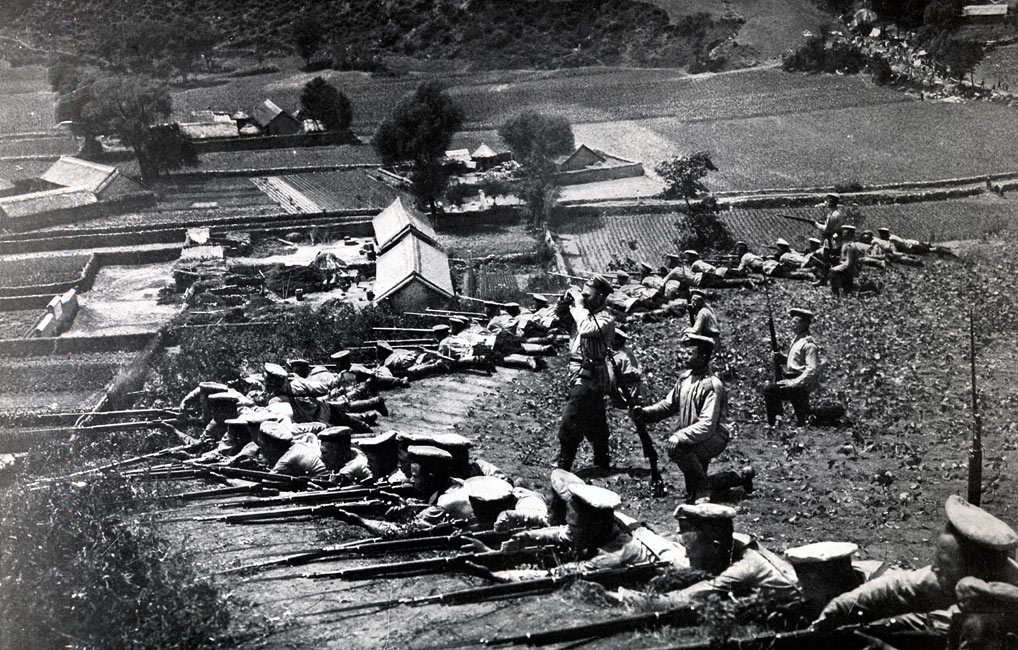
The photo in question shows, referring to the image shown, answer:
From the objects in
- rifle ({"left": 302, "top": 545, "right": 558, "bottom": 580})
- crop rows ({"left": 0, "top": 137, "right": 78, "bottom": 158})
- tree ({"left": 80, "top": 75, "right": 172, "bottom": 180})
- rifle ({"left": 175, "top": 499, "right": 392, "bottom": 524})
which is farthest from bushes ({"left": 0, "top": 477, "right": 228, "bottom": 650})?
crop rows ({"left": 0, "top": 137, "right": 78, "bottom": 158})

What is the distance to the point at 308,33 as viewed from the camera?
73.3 meters

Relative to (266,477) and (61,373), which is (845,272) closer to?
(266,477)

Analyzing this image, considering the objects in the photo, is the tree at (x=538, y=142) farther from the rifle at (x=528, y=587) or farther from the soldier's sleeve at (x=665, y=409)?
the rifle at (x=528, y=587)

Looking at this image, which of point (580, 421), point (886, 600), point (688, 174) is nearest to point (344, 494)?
point (580, 421)

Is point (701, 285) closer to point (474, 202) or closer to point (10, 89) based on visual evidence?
point (474, 202)

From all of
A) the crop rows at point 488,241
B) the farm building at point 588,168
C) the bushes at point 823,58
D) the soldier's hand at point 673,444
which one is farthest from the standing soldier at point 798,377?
the bushes at point 823,58

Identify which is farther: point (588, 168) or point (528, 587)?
point (588, 168)

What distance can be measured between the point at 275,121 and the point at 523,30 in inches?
825

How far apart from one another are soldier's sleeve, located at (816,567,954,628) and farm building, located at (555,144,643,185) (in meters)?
42.6

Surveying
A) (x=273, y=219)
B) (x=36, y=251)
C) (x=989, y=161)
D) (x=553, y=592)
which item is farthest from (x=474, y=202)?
(x=553, y=592)

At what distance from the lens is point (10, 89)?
246 ft

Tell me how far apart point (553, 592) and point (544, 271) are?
28.5 m

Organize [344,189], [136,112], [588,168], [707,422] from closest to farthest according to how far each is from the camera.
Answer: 1. [707,422]
2. [588,168]
3. [344,189]
4. [136,112]

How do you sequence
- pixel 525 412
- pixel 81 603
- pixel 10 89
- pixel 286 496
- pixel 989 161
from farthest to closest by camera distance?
pixel 10 89, pixel 989 161, pixel 525 412, pixel 286 496, pixel 81 603
